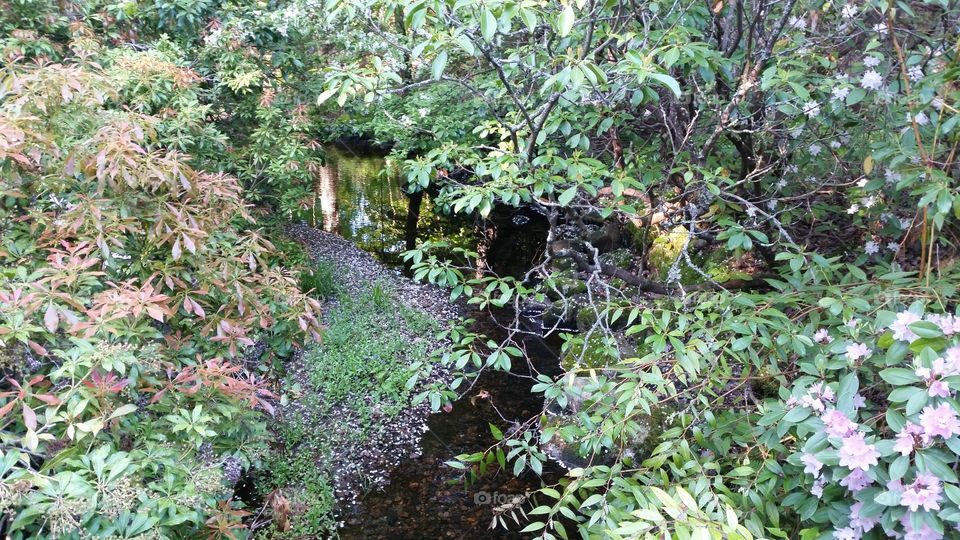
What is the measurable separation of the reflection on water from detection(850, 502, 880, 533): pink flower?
21.2 ft

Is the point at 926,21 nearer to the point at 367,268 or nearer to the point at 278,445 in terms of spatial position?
the point at 278,445

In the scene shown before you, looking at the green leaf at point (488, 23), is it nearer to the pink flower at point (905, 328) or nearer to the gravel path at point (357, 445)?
the pink flower at point (905, 328)

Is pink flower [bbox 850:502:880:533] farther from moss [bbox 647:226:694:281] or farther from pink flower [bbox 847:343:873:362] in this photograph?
moss [bbox 647:226:694:281]

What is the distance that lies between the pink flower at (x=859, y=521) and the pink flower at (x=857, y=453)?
5.8 inches

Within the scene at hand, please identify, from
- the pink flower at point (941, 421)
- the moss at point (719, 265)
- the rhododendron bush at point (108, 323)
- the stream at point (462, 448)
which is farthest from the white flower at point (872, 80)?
the rhododendron bush at point (108, 323)

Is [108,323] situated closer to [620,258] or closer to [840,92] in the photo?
[840,92]

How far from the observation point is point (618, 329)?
5117mm

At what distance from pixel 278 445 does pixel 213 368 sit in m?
2.28

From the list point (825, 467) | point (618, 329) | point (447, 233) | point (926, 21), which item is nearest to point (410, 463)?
point (618, 329)

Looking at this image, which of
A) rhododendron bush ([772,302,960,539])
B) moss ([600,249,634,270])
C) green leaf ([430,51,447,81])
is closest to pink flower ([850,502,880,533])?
rhododendron bush ([772,302,960,539])

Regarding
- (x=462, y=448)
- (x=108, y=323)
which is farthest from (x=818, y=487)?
(x=462, y=448)

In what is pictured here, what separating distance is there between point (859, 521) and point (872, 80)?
152 centimetres

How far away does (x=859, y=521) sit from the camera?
58.3 inches

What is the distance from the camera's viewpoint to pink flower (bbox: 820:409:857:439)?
56.4 inches
